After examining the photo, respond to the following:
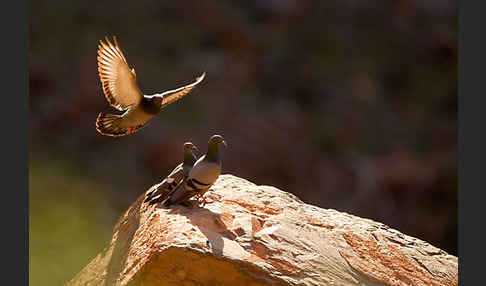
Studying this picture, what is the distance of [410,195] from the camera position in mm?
12078

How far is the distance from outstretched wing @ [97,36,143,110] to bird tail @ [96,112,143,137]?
0.12 metres

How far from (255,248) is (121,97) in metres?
1.66

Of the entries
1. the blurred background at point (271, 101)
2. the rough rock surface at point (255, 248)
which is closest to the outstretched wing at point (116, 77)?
the rough rock surface at point (255, 248)

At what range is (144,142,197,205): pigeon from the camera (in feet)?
16.1

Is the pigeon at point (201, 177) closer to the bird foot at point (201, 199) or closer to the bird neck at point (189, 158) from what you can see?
the bird foot at point (201, 199)

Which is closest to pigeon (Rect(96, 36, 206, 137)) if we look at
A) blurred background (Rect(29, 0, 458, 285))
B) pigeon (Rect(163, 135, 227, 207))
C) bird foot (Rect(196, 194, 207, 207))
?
pigeon (Rect(163, 135, 227, 207))

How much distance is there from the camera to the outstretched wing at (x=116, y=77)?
4758 mm

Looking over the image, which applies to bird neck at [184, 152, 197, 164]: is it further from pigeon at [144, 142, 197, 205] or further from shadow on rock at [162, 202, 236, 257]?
shadow on rock at [162, 202, 236, 257]

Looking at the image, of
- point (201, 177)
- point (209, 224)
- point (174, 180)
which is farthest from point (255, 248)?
point (174, 180)

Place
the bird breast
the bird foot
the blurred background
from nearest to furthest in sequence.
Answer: the bird breast < the bird foot < the blurred background

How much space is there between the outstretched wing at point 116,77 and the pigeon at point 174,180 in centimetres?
62

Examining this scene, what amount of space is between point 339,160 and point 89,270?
24.8ft

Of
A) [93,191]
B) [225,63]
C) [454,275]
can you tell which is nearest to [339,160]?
[225,63]

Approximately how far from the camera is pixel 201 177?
4621 millimetres
